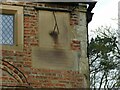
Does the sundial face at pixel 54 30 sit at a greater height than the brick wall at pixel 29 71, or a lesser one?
greater

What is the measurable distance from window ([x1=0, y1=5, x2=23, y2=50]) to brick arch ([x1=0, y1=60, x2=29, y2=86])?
1.43 feet

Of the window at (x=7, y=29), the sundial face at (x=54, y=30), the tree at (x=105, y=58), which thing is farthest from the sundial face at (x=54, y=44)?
the tree at (x=105, y=58)

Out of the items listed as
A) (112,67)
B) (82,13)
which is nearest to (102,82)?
(112,67)

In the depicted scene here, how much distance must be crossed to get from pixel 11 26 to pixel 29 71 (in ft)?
4.02

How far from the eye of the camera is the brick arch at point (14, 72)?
7973 mm

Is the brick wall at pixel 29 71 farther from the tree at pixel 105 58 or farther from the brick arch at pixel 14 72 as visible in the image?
the tree at pixel 105 58

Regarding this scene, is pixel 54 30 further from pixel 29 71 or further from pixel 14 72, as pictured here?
pixel 14 72

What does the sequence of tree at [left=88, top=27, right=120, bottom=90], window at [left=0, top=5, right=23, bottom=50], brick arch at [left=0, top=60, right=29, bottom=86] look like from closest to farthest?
brick arch at [left=0, top=60, right=29, bottom=86], window at [left=0, top=5, right=23, bottom=50], tree at [left=88, top=27, right=120, bottom=90]

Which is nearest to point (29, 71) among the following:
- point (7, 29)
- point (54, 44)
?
point (54, 44)

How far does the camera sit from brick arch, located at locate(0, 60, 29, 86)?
7.97 m

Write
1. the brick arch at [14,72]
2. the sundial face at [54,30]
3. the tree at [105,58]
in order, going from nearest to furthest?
the brick arch at [14,72] → the sundial face at [54,30] → the tree at [105,58]

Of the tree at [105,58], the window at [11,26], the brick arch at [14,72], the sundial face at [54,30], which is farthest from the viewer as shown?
the tree at [105,58]

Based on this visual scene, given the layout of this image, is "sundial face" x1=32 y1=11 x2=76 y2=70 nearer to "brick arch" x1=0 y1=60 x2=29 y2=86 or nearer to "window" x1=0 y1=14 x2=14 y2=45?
"brick arch" x1=0 y1=60 x2=29 y2=86

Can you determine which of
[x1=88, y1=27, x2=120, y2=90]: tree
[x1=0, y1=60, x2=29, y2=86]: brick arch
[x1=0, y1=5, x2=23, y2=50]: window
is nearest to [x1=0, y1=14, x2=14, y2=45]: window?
[x1=0, y1=5, x2=23, y2=50]: window
